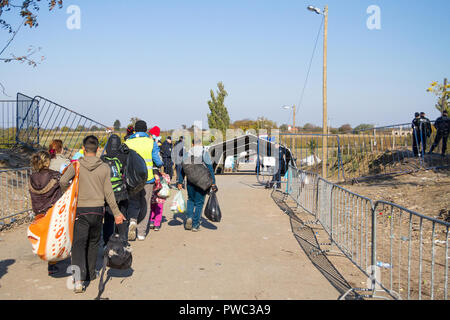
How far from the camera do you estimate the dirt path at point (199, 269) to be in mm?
4699

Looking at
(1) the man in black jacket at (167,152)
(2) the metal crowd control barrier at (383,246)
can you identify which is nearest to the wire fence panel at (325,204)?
(2) the metal crowd control barrier at (383,246)

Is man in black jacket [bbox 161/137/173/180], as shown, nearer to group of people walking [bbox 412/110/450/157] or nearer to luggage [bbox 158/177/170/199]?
luggage [bbox 158/177/170/199]

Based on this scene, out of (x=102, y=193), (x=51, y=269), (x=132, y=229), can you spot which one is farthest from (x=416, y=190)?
(x=51, y=269)

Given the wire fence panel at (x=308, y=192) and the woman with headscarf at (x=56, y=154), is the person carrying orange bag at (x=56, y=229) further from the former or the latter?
the wire fence panel at (x=308, y=192)

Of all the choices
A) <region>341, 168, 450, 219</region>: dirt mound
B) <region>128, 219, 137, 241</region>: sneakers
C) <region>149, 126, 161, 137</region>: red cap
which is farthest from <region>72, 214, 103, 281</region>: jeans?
<region>341, 168, 450, 219</region>: dirt mound

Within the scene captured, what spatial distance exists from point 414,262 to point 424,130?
1008 centimetres

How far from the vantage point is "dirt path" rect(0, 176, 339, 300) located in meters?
4.70

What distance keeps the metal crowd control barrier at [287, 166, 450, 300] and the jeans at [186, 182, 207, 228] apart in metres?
2.31

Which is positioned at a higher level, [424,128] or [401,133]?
[424,128]

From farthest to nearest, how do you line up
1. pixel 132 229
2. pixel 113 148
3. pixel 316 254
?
pixel 132 229
pixel 316 254
pixel 113 148

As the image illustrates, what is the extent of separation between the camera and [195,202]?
8102mm

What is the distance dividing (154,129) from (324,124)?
10245 mm

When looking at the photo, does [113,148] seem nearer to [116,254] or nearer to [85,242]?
[85,242]
